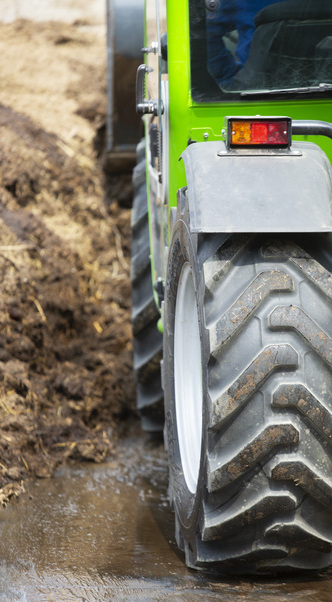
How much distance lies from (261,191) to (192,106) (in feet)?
2.42

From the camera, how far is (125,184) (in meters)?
6.21

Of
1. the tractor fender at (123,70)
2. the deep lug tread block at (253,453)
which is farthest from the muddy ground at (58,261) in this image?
the deep lug tread block at (253,453)

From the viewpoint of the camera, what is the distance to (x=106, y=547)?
3049mm

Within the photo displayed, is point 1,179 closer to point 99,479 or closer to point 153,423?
point 153,423

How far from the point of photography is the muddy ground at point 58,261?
4320 mm

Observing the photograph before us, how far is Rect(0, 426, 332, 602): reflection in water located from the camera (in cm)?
252

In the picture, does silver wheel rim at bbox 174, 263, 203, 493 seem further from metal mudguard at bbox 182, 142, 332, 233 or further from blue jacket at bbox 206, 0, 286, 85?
blue jacket at bbox 206, 0, 286, 85

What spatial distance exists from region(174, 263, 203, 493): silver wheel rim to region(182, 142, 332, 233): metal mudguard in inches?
25.9

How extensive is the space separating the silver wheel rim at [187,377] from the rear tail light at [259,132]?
0.73 m

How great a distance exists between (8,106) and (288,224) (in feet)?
15.3

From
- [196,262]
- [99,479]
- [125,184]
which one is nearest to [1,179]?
[125,184]

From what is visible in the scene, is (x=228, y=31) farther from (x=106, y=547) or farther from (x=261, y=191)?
(x=106, y=547)

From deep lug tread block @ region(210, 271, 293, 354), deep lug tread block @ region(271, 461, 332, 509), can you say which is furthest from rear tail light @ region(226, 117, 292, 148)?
deep lug tread block @ region(271, 461, 332, 509)

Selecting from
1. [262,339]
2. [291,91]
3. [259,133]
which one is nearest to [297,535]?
[262,339]
